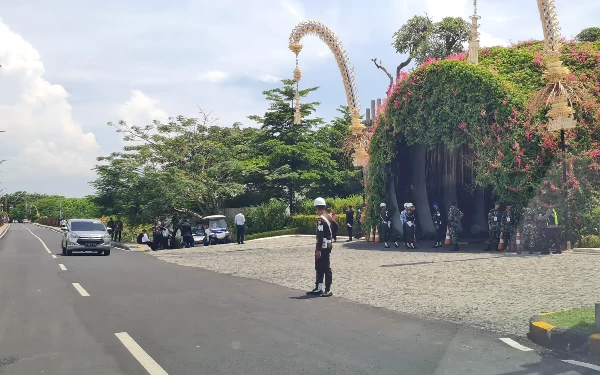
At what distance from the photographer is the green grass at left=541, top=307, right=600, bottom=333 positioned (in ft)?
22.2

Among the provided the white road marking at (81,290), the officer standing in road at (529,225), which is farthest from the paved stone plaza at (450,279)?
the white road marking at (81,290)

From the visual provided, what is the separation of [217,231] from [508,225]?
18837 mm

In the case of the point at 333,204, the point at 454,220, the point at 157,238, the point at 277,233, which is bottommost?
the point at 157,238

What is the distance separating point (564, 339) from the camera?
6.62m

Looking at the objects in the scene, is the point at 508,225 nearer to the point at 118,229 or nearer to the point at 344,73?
the point at 344,73

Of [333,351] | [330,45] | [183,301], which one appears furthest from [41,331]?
[330,45]

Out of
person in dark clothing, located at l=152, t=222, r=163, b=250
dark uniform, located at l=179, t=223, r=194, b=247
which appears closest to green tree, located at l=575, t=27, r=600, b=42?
dark uniform, located at l=179, t=223, r=194, b=247

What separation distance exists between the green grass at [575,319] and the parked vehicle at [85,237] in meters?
19.1

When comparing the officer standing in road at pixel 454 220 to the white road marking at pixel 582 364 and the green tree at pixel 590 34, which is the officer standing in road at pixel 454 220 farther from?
the green tree at pixel 590 34

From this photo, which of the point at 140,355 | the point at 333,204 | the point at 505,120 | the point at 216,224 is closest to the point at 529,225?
the point at 505,120

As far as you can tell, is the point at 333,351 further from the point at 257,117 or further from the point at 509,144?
the point at 257,117

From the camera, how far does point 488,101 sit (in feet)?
65.0

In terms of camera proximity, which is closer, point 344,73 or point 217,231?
point 344,73

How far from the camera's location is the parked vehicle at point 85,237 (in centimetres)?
2277
